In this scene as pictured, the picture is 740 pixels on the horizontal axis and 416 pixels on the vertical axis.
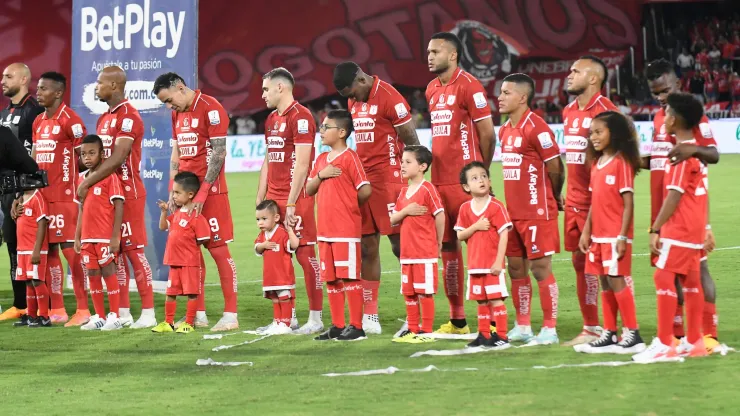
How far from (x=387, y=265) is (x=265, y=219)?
508 centimetres

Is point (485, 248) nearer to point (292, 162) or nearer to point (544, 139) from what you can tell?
point (544, 139)

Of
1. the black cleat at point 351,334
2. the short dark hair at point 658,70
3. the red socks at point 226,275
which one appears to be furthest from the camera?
the red socks at point 226,275

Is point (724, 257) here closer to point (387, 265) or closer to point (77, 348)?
point (387, 265)

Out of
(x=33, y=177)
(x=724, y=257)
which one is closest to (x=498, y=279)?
(x=33, y=177)

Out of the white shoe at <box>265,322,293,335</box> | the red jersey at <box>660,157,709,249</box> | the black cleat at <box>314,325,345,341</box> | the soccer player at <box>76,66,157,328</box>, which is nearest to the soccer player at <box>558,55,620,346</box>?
the red jersey at <box>660,157,709,249</box>

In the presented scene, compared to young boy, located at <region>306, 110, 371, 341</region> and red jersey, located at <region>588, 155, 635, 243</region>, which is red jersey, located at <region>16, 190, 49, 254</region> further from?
red jersey, located at <region>588, 155, 635, 243</region>

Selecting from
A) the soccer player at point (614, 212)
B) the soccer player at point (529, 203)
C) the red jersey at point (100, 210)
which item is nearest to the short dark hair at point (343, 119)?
the soccer player at point (529, 203)

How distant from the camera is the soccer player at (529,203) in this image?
9.14 metres

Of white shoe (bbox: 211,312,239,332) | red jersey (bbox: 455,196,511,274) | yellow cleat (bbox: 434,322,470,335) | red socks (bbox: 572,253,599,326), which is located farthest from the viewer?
white shoe (bbox: 211,312,239,332)

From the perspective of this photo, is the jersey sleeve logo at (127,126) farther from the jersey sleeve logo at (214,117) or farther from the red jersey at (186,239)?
the red jersey at (186,239)

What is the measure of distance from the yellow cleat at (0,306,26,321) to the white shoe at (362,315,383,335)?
394 centimetres

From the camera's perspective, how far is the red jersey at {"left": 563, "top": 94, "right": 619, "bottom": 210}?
9023 mm

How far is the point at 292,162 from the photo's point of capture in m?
10.4

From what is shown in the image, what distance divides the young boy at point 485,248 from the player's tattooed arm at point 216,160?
240cm
